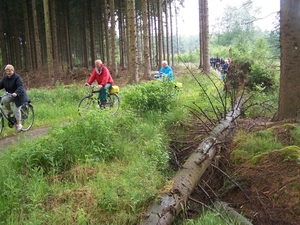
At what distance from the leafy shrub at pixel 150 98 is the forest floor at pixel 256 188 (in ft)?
8.44

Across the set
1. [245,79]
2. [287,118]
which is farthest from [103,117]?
[245,79]

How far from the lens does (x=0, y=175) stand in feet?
15.5

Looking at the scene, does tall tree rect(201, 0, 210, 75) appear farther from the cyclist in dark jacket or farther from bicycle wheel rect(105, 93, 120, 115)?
the cyclist in dark jacket

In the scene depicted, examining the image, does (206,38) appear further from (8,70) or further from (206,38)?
(8,70)

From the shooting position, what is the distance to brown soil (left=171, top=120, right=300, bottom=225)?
4355 mm

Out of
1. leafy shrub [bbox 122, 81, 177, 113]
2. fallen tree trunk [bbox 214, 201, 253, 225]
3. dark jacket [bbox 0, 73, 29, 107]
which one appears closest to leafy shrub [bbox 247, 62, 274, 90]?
leafy shrub [bbox 122, 81, 177, 113]

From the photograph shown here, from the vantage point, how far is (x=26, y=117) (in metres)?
8.80

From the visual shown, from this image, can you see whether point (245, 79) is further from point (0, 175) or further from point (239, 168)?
point (0, 175)

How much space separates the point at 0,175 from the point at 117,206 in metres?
2.09

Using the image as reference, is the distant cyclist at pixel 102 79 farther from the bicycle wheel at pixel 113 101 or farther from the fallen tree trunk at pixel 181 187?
the fallen tree trunk at pixel 181 187

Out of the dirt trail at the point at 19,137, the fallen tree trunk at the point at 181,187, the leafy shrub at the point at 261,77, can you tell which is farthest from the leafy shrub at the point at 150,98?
the leafy shrub at the point at 261,77

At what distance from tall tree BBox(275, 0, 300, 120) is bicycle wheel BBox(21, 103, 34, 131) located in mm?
7134

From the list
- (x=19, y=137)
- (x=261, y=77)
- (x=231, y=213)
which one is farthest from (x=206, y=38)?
(x=231, y=213)

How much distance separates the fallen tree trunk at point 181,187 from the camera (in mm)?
3844
